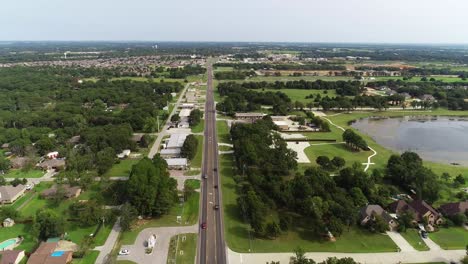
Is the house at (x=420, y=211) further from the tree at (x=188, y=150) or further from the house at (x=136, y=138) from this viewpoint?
the house at (x=136, y=138)

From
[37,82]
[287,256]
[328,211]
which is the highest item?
[37,82]

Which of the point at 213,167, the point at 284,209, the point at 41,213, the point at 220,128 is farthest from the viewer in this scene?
the point at 220,128

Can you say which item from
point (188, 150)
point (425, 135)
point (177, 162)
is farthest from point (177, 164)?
point (425, 135)

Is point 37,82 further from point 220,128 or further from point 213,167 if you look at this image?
point 213,167

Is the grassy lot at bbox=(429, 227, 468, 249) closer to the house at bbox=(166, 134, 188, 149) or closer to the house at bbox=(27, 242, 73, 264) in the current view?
the house at bbox=(27, 242, 73, 264)

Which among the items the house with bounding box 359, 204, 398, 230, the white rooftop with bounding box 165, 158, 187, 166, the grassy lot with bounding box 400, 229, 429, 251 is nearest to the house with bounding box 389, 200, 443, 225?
the grassy lot with bounding box 400, 229, 429, 251

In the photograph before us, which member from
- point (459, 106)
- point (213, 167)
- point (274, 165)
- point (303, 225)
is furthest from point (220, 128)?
point (459, 106)
